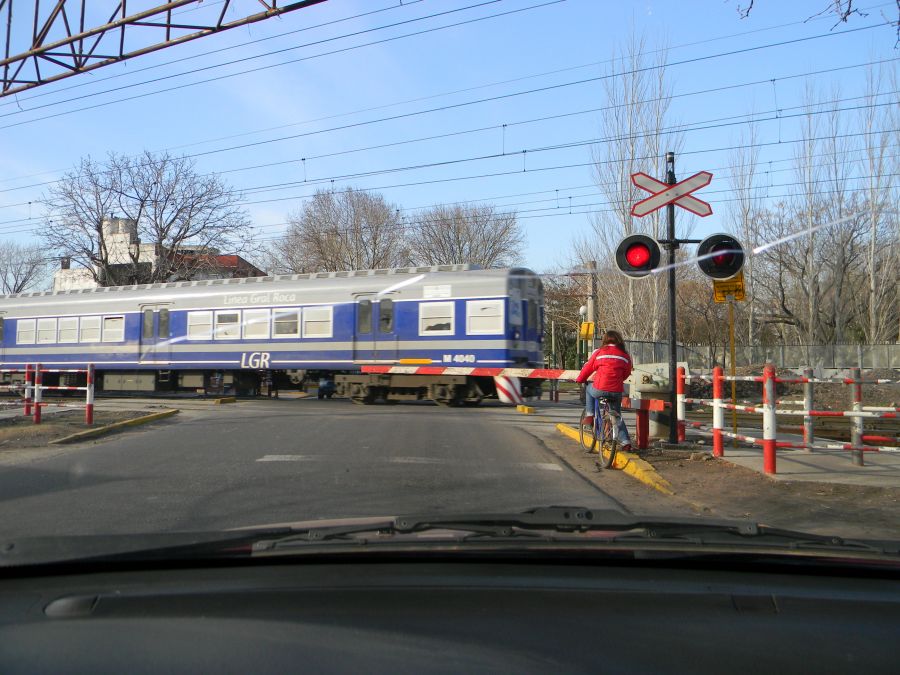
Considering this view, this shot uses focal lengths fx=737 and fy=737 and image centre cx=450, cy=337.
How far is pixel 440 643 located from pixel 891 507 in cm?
608

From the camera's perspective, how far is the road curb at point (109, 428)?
11.2m

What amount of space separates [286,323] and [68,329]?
883cm

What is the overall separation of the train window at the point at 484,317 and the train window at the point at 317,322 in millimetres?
4129

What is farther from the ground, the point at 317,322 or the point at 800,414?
the point at 317,322

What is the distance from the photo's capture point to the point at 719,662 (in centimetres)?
202

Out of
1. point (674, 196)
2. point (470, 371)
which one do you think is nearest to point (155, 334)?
point (470, 371)

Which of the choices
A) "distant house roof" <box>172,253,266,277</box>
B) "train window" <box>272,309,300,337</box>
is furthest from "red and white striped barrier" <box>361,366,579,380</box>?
"distant house roof" <box>172,253,266,277</box>

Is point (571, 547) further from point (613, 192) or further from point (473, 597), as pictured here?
point (613, 192)

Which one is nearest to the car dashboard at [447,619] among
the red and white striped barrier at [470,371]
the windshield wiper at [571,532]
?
the windshield wiper at [571,532]

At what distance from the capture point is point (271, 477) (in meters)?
8.01

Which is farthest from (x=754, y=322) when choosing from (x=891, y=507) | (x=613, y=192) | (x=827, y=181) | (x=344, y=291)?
(x=891, y=507)

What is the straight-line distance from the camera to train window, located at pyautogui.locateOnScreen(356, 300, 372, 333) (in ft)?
65.1

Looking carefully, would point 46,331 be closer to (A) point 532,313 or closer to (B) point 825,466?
(A) point 532,313

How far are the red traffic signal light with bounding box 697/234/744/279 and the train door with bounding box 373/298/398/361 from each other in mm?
10930
